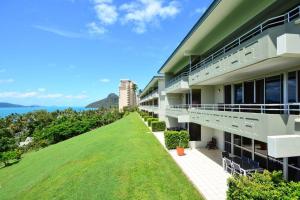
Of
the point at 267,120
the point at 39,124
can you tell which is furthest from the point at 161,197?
the point at 39,124

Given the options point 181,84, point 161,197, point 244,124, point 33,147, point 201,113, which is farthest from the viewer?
point 33,147

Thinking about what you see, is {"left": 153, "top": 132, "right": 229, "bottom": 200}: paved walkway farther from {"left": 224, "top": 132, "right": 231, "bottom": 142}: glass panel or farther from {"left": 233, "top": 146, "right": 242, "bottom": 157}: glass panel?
{"left": 224, "top": 132, "right": 231, "bottom": 142}: glass panel

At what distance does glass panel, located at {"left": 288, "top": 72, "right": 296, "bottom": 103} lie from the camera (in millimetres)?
11156

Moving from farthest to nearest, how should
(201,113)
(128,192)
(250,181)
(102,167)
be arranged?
1. (102,167)
2. (201,113)
3. (128,192)
4. (250,181)

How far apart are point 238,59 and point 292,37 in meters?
3.71

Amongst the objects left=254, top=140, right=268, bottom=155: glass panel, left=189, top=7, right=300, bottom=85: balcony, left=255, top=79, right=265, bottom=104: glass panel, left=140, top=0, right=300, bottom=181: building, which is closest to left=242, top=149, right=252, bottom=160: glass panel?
left=140, top=0, right=300, bottom=181: building

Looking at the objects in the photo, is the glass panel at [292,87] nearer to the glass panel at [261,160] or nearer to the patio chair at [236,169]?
the glass panel at [261,160]

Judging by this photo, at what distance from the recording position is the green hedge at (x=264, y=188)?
7945 mm

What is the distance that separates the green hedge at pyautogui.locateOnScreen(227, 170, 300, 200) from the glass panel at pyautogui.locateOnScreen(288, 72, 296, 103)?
3.94 m

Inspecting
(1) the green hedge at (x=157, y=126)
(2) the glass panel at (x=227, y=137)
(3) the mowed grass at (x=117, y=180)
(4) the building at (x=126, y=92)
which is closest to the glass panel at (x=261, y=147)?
(2) the glass panel at (x=227, y=137)

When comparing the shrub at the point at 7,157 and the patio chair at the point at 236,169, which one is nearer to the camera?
the patio chair at the point at 236,169

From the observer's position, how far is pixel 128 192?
1419 centimetres

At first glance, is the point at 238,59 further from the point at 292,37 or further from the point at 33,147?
the point at 33,147

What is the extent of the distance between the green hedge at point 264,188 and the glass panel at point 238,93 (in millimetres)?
8731
